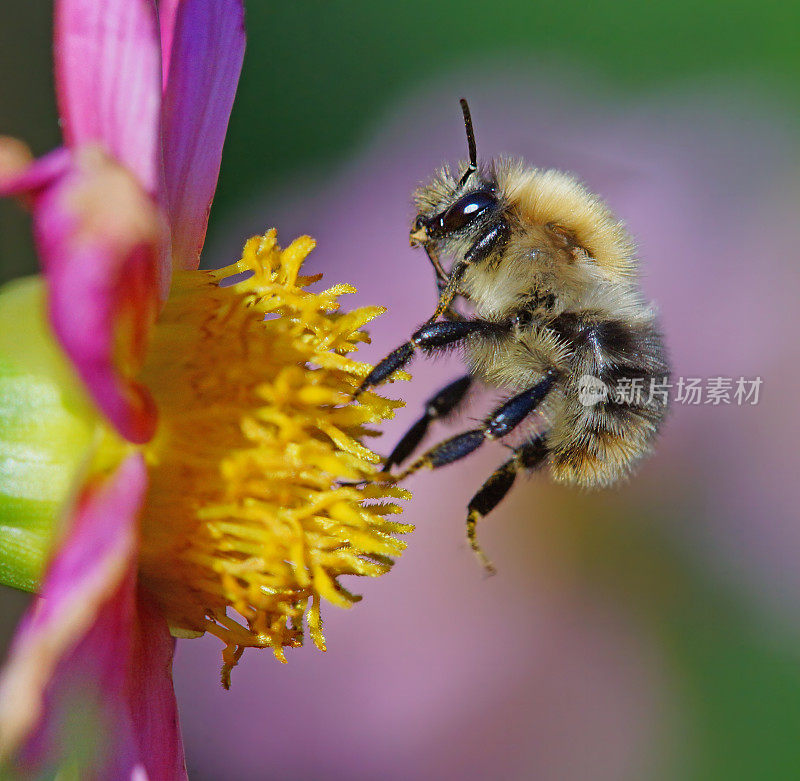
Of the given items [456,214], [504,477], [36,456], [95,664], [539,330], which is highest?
[456,214]

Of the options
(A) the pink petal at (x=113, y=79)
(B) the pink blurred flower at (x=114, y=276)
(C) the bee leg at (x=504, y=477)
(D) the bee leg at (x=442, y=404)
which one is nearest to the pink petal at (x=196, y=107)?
(B) the pink blurred flower at (x=114, y=276)

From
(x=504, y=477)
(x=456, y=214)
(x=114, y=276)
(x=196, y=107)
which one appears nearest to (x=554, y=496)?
(x=504, y=477)

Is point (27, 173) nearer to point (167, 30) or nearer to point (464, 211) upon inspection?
point (167, 30)

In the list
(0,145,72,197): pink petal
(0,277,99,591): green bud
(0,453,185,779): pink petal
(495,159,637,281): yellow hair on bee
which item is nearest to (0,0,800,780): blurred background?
(495,159,637,281): yellow hair on bee

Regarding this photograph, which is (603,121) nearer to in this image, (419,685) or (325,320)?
(419,685)

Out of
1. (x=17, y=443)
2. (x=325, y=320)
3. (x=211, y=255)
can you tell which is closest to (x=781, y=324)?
(x=211, y=255)

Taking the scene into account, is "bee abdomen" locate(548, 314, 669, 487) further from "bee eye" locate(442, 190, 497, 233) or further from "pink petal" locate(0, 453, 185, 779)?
"pink petal" locate(0, 453, 185, 779)
